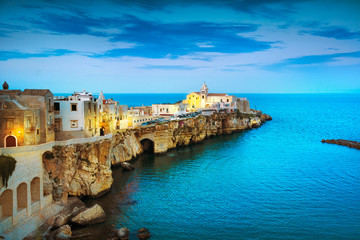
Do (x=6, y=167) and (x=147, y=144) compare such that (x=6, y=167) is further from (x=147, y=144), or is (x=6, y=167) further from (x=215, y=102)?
(x=215, y=102)

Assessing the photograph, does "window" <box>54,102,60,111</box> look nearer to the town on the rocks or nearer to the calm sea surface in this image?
the town on the rocks

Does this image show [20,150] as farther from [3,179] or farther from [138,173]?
[138,173]

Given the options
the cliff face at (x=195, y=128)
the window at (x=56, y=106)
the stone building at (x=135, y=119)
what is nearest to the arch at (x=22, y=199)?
the window at (x=56, y=106)

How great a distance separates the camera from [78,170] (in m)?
35.1

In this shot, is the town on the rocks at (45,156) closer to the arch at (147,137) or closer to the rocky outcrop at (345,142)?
the arch at (147,137)

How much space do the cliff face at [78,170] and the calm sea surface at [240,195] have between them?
198 cm

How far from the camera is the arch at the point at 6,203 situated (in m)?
26.5

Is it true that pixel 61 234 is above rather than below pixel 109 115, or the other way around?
below

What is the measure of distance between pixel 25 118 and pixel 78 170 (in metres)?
8.38

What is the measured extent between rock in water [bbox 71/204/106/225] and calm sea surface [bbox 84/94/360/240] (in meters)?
0.85

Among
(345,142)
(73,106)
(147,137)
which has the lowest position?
(345,142)

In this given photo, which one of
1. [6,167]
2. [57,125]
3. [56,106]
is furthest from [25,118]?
[56,106]

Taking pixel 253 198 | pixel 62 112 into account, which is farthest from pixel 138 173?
pixel 253 198

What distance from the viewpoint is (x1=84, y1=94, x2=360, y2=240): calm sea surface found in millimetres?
28453
